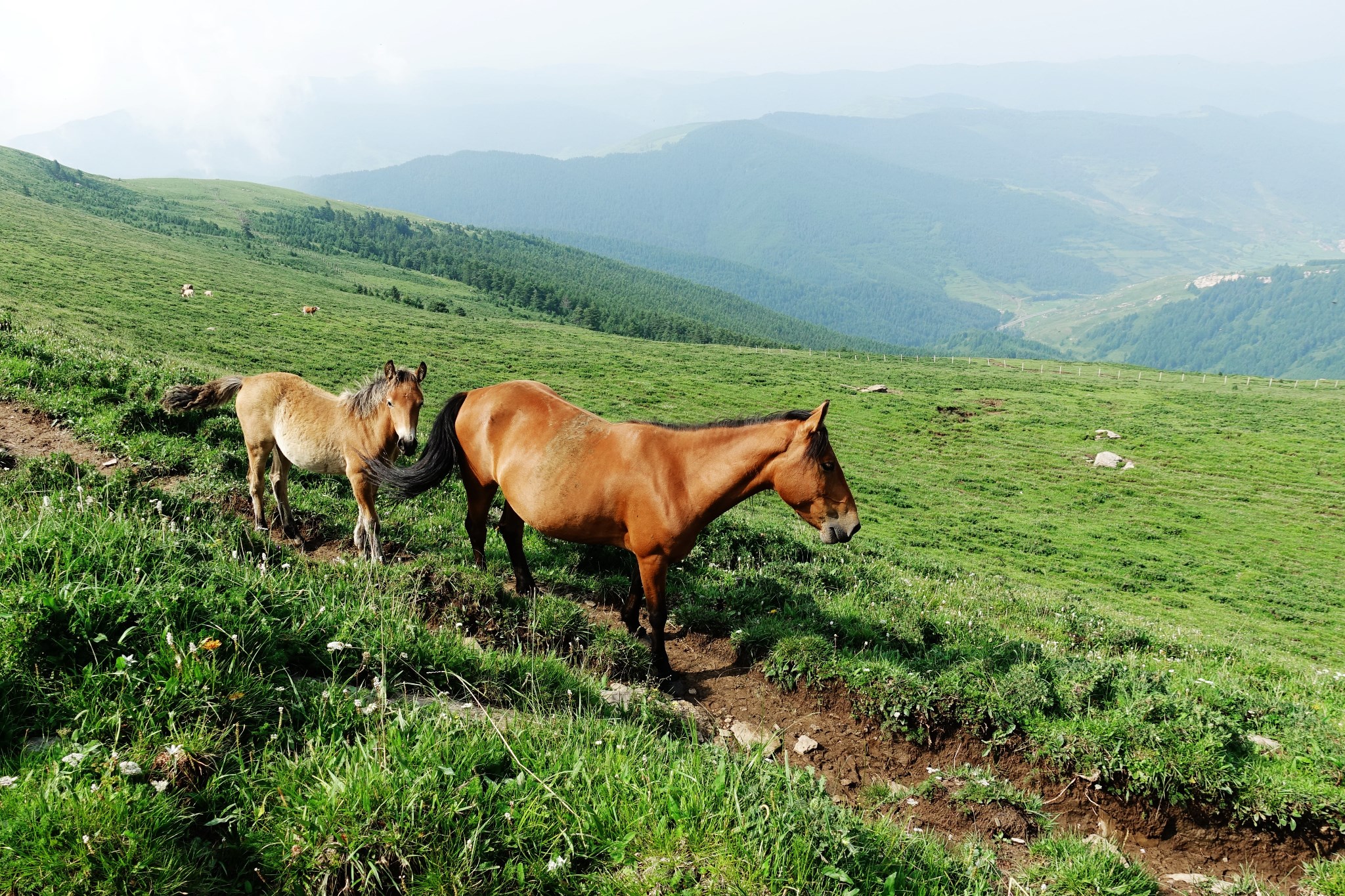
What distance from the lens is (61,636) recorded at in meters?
3.46

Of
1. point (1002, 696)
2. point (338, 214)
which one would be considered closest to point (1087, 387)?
point (1002, 696)

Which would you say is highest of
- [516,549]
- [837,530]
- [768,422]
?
[768,422]

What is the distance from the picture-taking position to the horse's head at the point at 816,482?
22.5ft

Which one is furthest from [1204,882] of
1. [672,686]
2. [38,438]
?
[38,438]

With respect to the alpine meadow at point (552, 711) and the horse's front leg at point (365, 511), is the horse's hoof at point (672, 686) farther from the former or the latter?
the horse's front leg at point (365, 511)

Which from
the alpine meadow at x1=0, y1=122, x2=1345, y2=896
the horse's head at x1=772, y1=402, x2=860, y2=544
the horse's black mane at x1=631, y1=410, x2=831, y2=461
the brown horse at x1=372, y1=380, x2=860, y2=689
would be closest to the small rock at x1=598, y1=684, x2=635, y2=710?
the alpine meadow at x1=0, y1=122, x2=1345, y2=896

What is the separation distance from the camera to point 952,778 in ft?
19.5

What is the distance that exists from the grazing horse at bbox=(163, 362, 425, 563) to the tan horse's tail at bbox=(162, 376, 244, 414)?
0.56m

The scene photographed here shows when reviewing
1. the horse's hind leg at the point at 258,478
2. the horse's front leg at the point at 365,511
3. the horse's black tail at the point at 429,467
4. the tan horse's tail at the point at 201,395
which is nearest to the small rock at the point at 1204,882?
the horse's black tail at the point at 429,467

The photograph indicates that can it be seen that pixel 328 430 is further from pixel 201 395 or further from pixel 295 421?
pixel 201 395

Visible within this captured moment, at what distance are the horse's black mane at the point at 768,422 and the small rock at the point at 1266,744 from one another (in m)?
4.59

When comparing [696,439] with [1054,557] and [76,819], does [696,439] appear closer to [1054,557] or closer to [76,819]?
[76,819]

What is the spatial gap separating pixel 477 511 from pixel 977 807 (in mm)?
6212

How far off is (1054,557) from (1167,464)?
22.0 m
